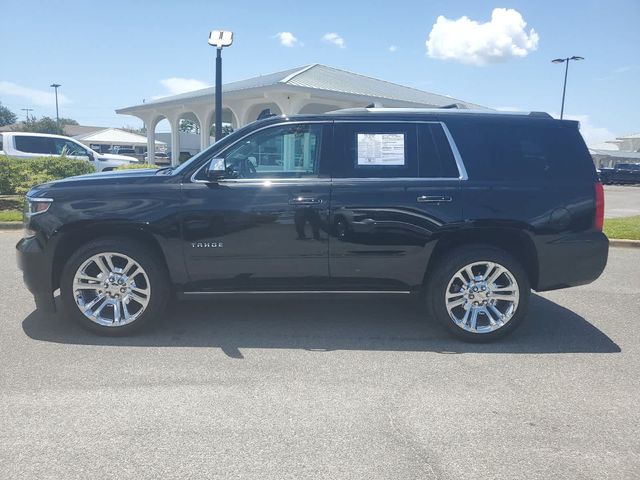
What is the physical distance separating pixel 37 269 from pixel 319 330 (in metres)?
2.49

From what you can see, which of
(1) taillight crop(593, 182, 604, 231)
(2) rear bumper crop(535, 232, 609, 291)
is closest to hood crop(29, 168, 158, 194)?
(2) rear bumper crop(535, 232, 609, 291)

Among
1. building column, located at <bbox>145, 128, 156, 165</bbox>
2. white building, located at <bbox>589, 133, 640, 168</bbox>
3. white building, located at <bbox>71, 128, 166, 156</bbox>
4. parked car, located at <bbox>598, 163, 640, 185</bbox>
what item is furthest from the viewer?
white building, located at <bbox>589, 133, 640, 168</bbox>

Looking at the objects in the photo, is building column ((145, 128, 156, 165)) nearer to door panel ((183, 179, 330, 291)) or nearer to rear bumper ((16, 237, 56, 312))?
rear bumper ((16, 237, 56, 312))

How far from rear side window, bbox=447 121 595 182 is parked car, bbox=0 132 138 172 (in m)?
15.1

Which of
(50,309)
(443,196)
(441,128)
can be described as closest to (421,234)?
(443,196)

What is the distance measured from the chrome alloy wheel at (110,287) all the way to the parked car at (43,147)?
540 inches

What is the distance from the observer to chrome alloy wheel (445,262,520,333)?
4500mm

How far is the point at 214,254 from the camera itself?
4.41 metres

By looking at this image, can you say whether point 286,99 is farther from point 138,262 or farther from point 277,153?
point 138,262

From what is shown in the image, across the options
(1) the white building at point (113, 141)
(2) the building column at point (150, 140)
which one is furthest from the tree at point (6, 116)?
(2) the building column at point (150, 140)

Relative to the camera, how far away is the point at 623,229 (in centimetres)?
1041

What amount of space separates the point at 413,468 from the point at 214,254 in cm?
245

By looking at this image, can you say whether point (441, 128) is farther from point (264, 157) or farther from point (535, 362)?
point (535, 362)

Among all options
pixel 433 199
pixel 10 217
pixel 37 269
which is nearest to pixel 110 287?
pixel 37 269
